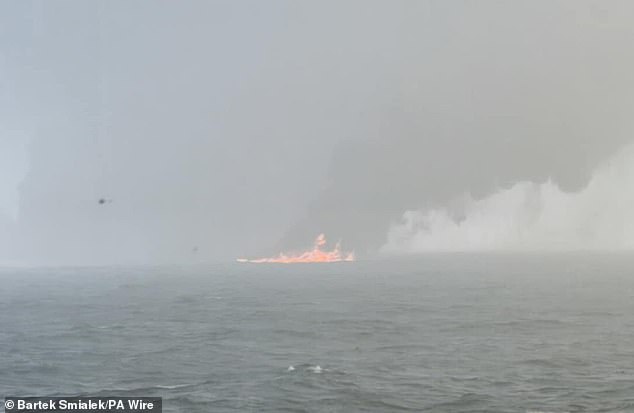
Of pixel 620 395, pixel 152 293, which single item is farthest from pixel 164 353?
pixel 152 293

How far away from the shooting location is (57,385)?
58.7 metres

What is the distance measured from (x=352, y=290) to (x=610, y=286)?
3056 inches

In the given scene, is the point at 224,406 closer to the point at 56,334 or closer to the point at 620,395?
the point at 620,395

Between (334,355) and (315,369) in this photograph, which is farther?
(334,355)

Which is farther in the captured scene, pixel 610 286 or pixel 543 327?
pixel 610 286

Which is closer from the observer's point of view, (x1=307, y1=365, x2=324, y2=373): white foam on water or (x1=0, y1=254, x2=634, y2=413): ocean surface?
(x1=0, y1=254, x2=634, y2=413): ocean surface

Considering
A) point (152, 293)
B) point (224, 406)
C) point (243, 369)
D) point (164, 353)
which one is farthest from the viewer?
point (152, 293)

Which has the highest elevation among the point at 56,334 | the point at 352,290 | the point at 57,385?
the point at 352,290

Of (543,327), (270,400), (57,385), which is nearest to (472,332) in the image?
(543,327)

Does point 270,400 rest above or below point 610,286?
below

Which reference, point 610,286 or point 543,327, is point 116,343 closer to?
point 543,327

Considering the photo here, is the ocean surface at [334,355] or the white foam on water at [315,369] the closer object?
the ocean surface at [334,355]

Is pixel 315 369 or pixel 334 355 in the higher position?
pixel 334 355

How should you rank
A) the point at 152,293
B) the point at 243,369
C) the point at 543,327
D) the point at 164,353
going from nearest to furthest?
the point at 243,369 → the point at 164,353 → the point at 543,327 → the point at 152,293
